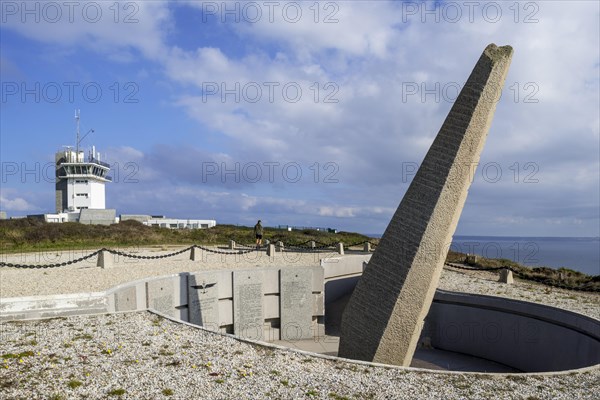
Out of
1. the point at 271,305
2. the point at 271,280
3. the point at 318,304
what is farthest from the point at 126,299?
the point at 318,304

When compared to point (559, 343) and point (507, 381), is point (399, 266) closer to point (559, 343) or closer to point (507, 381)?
point (507, 381)

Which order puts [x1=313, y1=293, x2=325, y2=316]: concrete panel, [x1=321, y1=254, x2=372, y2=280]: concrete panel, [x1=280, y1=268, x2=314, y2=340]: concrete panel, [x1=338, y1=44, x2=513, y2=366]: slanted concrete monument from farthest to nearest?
[x1=321, y1=254, x2=372, y2=280]: concrete panel → [x1=313, y1=293, x2=325, y2=316]: concrete panel → [x1=280, y1=268, x2=314, y2=340]: concrete panel → [x1=338, y1=44, x2=513, y2=366]: slanted concrete monument

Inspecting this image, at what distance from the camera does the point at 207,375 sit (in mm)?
6402

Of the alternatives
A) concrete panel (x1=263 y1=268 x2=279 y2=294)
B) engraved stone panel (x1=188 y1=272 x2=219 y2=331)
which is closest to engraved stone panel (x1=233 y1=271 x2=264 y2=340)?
concrete panel (x1=263 y1=268 x2=279 y2=294)

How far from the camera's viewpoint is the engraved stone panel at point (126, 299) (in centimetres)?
1078

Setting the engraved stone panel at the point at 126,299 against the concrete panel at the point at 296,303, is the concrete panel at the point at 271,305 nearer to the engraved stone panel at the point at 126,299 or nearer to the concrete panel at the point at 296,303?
the concrete panel at the point at 296,303

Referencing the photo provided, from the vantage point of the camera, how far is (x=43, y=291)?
40.3ft

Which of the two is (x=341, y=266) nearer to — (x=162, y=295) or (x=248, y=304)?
(x=248, y=304)

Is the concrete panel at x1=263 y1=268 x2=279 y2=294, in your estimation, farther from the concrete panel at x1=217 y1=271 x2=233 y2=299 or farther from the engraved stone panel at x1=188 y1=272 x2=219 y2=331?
the engraved stone panel at x1=188 y1=272 x2=219 y2=331

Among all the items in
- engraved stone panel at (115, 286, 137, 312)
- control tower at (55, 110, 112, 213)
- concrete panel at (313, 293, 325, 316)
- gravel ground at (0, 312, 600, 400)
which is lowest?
concrete panel at (313, 293, 325, 316)

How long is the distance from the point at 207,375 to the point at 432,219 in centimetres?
509

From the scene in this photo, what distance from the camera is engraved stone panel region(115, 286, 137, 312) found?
35.4 ft

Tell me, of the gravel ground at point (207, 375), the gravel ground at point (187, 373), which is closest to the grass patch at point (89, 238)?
the gravel ground at point (187, 373)

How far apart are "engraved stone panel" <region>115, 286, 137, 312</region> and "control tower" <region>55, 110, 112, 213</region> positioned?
41.4 metres
